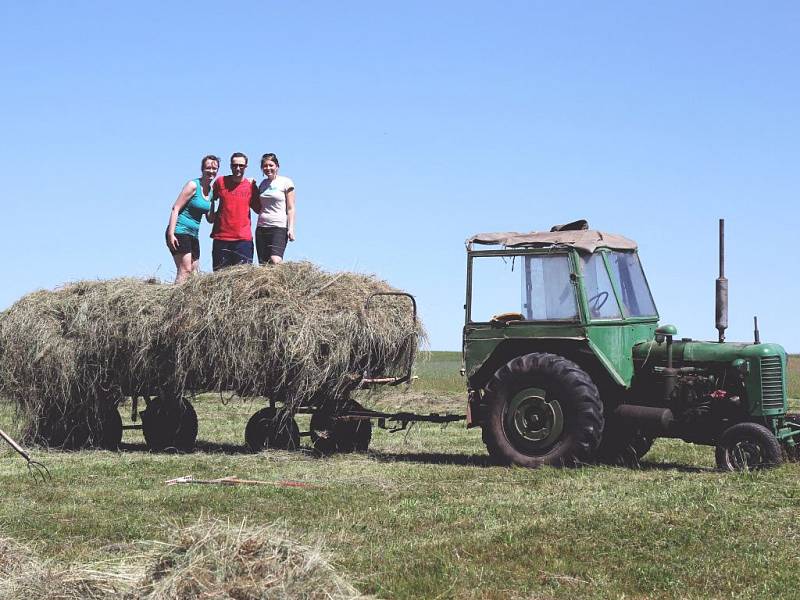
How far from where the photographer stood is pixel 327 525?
817 centimetres

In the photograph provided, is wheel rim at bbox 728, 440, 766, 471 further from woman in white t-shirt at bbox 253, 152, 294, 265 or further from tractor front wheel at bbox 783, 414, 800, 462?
woman in white t-shirt at bbox 253, 152, 294, 265

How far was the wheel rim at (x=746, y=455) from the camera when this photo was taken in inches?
423

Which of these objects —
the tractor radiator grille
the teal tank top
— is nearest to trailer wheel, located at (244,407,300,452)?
the teal tank top

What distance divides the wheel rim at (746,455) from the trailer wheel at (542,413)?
48.2 inches

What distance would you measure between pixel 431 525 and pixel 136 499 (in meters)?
2.59

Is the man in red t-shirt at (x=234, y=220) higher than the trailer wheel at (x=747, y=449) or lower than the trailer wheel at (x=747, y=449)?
higher

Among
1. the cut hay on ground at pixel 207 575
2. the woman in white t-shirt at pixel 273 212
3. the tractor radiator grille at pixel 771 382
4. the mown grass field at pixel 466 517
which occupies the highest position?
the woman in white t-shirt at pixel 273 212

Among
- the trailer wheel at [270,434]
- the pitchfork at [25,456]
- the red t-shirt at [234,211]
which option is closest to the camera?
the pitchfork at [25,456]

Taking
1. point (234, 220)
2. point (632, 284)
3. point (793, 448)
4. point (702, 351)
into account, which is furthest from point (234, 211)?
point (793, 448)

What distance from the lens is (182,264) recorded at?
13.5 m

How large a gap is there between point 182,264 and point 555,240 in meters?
4.32

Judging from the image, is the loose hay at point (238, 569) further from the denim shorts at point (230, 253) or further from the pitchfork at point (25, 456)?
the denim shorts at point (230, 253)

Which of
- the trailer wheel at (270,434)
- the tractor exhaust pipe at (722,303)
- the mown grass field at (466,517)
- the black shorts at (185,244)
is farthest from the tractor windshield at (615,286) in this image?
the black shorts at (185,244)

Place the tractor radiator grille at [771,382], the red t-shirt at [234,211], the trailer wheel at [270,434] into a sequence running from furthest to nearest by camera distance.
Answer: the red t-shirt at [234,211] → the trailer wheel at [270,434] → the tractor radiator grille at [771,382]
